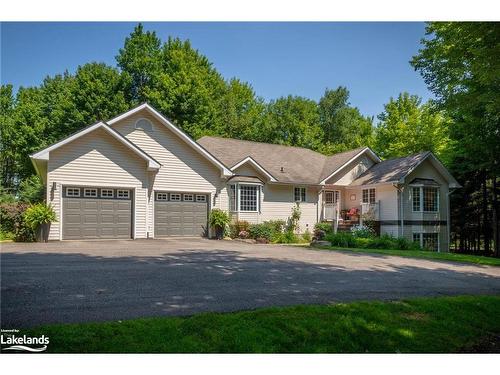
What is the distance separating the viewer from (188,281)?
8.58 meters

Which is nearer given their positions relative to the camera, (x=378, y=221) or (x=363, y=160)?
(x=378, y=221)

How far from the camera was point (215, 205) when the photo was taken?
2180 centimetres

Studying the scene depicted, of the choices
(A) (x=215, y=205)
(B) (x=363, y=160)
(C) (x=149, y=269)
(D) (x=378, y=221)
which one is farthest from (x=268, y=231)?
(C) (x=149, y=269)

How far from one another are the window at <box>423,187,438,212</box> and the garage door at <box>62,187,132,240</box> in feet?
56.7

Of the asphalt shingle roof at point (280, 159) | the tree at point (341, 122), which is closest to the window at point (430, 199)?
the asphalt shingle roof at point (280, 159)

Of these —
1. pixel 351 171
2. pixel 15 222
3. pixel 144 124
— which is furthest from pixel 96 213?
pixel 351 171

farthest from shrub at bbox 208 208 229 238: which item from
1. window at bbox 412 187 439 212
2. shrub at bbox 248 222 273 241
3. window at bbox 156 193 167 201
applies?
window at bbox 412 187 439 212

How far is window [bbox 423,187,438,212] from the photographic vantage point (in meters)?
25.6

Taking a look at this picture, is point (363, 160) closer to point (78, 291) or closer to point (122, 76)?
point (122, 76)

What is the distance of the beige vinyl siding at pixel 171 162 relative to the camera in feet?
65.8

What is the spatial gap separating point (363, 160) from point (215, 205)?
11.7 m

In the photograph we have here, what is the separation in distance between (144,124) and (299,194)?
10087 millimetres

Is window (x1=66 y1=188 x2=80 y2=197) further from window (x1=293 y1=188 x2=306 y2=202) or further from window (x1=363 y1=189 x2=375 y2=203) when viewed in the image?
window (x1=363 y1=189 x2=375 y2=203)

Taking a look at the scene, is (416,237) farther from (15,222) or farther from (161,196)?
(15,222)
